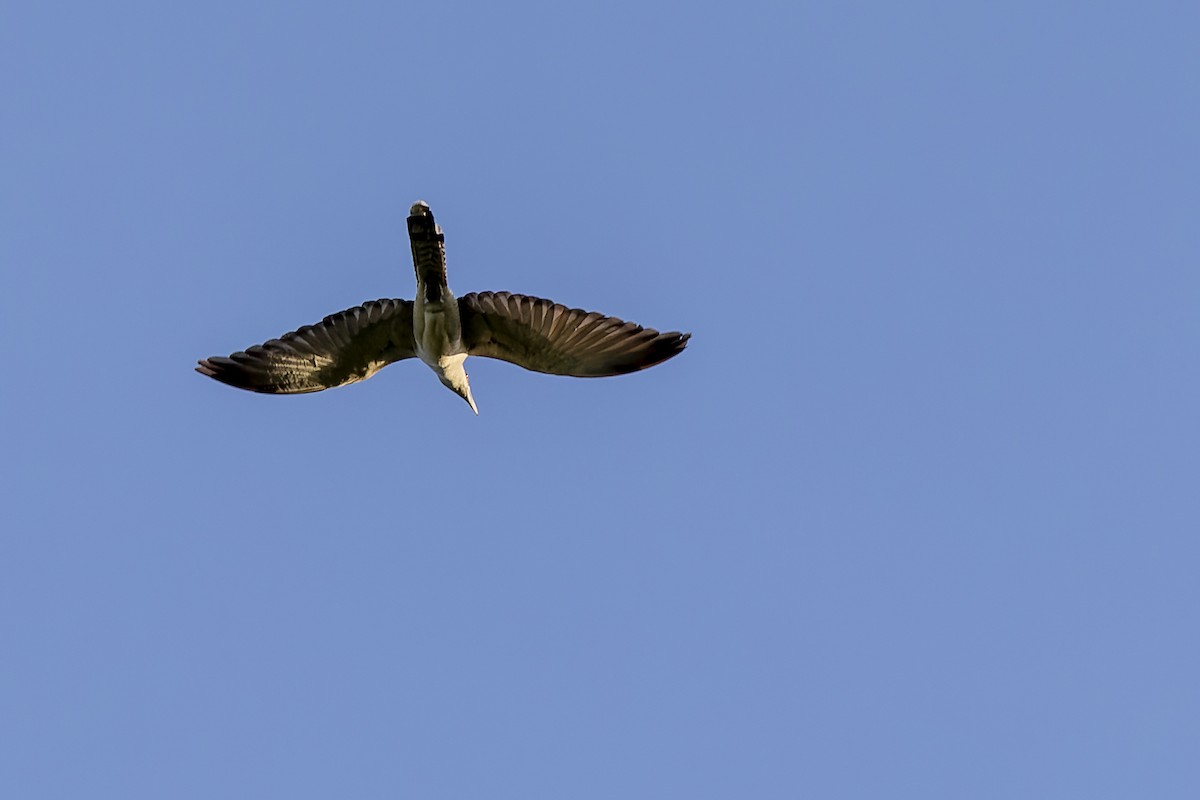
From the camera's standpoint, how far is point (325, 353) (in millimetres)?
17578

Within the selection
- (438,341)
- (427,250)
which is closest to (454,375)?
(438,341)

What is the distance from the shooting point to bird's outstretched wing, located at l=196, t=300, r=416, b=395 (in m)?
17.4

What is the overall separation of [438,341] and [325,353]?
161 centimetres

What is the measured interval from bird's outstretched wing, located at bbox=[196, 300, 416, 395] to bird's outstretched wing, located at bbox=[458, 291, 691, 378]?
3.07 feet

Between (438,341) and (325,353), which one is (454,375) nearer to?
(438,341)

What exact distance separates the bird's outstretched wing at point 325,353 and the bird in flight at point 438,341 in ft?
0.04

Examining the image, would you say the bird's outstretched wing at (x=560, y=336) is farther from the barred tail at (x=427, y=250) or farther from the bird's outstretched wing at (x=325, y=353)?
the bird's outstretched wing at (x=325, y=353)

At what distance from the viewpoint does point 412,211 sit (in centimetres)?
1577

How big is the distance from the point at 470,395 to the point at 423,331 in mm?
1469

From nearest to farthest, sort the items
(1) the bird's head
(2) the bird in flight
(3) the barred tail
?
(3) the barred tail
(2) the bird in flight
(1) the bird's head

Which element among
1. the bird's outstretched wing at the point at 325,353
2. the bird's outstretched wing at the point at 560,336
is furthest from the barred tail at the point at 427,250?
the bird's outstretched wing at the point at 325,353

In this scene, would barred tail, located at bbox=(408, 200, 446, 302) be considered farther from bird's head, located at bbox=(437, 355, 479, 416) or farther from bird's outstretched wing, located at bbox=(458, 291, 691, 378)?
bird's head, located at bbox=(437, 355, 479, 416)

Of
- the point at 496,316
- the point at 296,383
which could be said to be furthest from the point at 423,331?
the point at 296,383

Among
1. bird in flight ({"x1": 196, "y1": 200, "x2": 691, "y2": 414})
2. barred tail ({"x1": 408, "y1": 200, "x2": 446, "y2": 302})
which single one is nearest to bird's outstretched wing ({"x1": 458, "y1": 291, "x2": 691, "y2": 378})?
bird in flight ({"x1": 196, "y1": 200, "x2": 691, "y2": 414})
